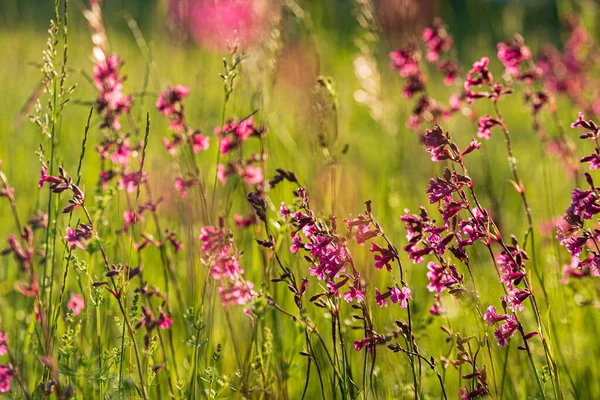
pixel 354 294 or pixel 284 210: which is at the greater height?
pixel 284 210

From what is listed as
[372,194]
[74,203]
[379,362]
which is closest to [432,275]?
[379,362]

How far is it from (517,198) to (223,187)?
7.46ft

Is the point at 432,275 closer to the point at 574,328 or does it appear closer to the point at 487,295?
the point at 487,295

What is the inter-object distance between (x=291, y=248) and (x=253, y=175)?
0.78 meters

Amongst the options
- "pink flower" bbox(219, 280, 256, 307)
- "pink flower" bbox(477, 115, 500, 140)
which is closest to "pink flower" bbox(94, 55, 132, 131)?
"pink flower" bbox(219, 280, 256, 307)

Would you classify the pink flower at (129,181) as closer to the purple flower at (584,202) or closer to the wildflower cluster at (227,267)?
the wildflower cluster at (227,267)

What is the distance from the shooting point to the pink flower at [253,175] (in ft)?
8.09

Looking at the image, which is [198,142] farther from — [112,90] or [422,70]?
[422,70]

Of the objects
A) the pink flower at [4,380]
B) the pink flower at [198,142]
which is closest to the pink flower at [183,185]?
the pink flower at [198,142]

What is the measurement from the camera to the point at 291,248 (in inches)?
69.1

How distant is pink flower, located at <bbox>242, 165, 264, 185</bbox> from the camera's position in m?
2.46

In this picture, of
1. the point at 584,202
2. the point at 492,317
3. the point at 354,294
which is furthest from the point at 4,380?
the point at 584,202

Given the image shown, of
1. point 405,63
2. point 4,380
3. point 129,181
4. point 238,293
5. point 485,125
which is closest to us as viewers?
point 4,380

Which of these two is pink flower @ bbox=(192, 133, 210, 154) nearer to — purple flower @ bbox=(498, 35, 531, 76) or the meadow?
the meadow
